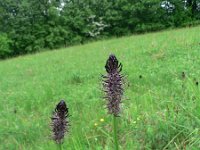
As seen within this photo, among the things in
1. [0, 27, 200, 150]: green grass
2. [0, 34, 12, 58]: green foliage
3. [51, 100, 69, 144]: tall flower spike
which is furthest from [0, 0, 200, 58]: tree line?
[51, 100, 69, 144]: tall flower spike

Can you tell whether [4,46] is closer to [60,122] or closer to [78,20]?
[78,20]

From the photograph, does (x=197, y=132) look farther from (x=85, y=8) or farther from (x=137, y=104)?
(x=85, y=8)

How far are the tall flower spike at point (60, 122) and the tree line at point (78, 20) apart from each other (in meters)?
40.6

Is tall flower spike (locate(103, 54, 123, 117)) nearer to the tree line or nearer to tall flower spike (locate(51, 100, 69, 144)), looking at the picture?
tall flower spike (locate(51, 100, 69, 144))

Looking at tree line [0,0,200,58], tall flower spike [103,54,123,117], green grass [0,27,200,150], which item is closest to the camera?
tall flower spike [103,54,123,117]

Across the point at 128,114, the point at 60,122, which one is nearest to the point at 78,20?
the point at 128,114

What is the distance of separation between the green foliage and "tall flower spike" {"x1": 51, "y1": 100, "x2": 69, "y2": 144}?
42886 mm

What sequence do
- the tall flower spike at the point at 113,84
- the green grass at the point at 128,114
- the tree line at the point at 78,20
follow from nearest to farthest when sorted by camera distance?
1. the tall flower spike at the point at 113,84
2. the green grass at the point at 128,114
3. the tree line at the point at 78,20

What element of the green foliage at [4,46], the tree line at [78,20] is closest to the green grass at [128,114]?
the tree line at [78,20]

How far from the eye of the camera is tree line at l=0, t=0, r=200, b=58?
44062mm

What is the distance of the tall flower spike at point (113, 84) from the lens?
7.27 ft

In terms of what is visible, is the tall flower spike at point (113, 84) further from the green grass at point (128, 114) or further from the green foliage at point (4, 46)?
the green foliage at point (4, 46)

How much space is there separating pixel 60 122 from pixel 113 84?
1.35 feet

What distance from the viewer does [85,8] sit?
46.7 metres
